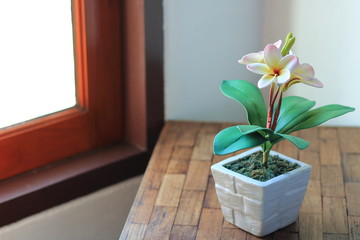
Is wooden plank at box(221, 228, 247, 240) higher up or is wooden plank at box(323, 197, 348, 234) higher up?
wooden plank at box(323, 197, 348, 234)

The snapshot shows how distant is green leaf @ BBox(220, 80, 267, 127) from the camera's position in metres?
1.47

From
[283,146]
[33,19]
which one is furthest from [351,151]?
[33,19]

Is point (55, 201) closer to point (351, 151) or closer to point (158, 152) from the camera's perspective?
point (158, 152)

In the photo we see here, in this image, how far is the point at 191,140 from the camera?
1.95m

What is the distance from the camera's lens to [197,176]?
5.74 feet

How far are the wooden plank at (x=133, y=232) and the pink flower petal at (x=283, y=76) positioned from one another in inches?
18.9

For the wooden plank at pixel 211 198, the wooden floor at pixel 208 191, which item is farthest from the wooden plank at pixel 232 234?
the wooden plank at pixel 211 198

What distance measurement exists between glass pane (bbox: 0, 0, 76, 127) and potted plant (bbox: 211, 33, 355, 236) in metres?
0.56

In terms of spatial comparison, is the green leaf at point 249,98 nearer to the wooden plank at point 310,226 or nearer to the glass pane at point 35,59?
the wooden plank at point 310,226

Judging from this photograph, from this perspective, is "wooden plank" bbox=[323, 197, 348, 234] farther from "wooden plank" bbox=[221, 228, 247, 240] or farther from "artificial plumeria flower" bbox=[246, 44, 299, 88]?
"artificial plumeria flower" bbox=[246, 44, 299, 88]

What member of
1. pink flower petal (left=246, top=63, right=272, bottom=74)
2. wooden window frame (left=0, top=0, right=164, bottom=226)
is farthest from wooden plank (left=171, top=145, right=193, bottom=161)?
pink flower petal (left=246, top=63, right=272, bottom=74)

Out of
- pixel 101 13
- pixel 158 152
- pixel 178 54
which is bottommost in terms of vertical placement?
pixel 158 152

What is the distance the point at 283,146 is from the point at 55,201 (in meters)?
0.67

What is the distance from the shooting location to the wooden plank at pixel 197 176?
171 centimetres
